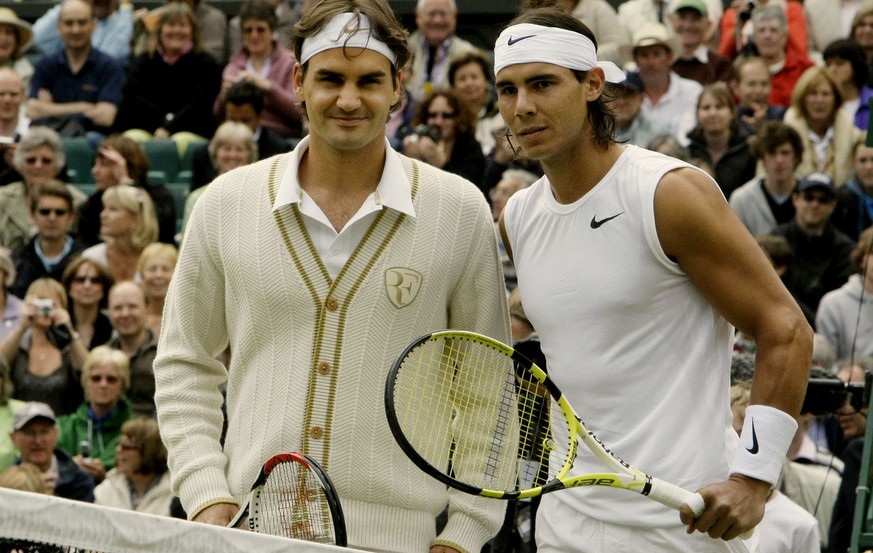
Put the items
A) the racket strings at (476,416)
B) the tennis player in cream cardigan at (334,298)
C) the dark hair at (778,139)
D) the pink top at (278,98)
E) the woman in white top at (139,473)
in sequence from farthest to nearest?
the pink top at (278,98)
the dark hair at (778,139)
the woman in white top at (139,473)
the tennis player in cream cardigan at (334,298)
the racket strings at (476,416)

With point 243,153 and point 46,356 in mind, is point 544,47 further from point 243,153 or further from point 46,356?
point 243,153

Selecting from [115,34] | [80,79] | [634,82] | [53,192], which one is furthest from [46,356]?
[115,34]

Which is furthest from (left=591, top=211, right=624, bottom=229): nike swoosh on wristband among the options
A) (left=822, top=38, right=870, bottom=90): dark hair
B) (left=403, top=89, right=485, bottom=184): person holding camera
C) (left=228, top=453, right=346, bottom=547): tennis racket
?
(left=822, top=38, right=870, bottom=90): dark hair

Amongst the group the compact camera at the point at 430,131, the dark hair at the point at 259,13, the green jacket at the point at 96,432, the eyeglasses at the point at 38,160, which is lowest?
the green jacket at the point at 96,432

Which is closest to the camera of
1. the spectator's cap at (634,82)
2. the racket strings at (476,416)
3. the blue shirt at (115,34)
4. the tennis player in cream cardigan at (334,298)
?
the racket strings at (476,416)

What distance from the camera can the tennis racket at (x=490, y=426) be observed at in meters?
3.86

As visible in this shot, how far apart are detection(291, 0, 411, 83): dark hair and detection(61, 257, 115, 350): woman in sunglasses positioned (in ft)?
19.3

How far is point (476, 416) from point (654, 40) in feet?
25.5

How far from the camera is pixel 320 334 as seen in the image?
430 cm

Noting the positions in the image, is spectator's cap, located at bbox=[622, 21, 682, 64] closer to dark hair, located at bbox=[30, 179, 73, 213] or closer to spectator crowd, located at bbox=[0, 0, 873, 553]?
spectator crowd, located at bbox=[0, 0, 873, 553]

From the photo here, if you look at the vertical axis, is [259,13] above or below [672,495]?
above

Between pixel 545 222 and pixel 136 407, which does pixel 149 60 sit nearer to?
pixel 136 407

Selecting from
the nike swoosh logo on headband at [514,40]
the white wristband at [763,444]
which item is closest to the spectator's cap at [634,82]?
the nike swoosh logo on headband at [514,40]

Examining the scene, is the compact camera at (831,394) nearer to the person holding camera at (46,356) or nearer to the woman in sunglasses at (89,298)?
the person holding camera at (46,356)
